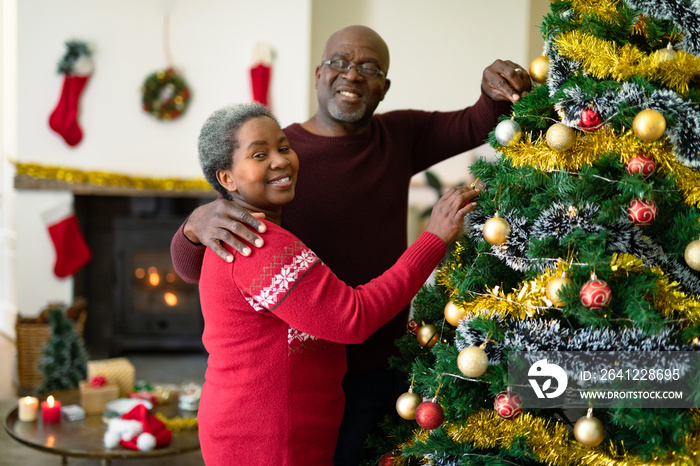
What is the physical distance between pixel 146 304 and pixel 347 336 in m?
3.86

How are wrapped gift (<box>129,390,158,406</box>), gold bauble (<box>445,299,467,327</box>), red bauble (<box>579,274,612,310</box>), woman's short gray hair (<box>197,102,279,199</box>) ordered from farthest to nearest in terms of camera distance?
1. wrapped gift (<box>129,390,158,406</box>)
2. woman's short gray hair (<box>197,102,279,199</box>)
3. gold bauble (<box>445,299,467,327</box>)
4. red bauble (<box>579,274,612,310</box>)

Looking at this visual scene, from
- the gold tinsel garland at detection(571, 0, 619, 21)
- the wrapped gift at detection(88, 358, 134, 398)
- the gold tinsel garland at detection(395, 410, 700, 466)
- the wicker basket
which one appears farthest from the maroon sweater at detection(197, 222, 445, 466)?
the wicker basket

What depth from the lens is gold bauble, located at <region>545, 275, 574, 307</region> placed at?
3.46 feet

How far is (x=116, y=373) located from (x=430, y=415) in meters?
2.35

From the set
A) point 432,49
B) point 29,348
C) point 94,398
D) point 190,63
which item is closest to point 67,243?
point 29,348

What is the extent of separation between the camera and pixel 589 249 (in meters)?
1.06

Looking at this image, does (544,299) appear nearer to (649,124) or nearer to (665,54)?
(649,124)

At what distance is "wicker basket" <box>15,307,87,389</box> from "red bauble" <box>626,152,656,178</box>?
3789 millimetres

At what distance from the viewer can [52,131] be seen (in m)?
4.50

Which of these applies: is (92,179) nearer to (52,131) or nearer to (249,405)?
(52,131)

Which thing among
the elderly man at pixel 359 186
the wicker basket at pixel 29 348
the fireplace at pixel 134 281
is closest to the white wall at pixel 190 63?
the fireplace at pixel 134 281

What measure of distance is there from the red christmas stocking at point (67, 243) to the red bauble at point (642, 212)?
4263 millimetres

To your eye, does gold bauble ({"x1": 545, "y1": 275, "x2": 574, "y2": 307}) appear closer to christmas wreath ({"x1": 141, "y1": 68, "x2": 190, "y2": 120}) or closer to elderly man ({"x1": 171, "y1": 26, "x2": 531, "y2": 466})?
elderly man ({"x1": 171, "y1": 26, "x2": 531, "y2": 466})

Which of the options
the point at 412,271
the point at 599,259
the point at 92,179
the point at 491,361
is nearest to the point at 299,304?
the point at 412,271
